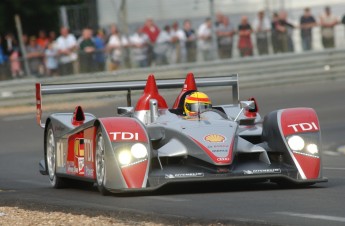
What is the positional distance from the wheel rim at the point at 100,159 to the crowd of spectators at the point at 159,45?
53.9 feet

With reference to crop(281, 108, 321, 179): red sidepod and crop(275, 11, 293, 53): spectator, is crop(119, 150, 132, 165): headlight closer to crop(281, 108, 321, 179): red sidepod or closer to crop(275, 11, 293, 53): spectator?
crop(281, 108, 321, 179): red sidepod

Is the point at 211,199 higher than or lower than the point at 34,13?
higher

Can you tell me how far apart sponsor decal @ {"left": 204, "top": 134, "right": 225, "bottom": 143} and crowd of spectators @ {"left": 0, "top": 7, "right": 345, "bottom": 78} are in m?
17.1

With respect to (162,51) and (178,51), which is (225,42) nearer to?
(178,51)

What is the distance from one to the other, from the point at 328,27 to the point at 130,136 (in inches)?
774

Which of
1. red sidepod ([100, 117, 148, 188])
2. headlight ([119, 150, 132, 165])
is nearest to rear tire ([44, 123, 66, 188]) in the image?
red sidepod ([100, 117, 148, 188])

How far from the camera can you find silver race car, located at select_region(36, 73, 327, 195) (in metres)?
11.2

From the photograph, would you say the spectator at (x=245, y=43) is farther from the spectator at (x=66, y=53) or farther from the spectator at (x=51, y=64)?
the spectator at (x=51, y=64)

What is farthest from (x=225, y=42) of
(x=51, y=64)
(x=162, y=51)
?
(x=51, y=64)

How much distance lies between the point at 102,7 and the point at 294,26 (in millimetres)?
8205

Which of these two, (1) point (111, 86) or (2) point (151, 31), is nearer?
(1) point (111, 86)

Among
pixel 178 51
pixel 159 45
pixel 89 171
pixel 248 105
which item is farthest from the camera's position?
pixel 178 51

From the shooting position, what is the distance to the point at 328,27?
30.3 metres

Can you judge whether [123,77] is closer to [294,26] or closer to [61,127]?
[294,26]
